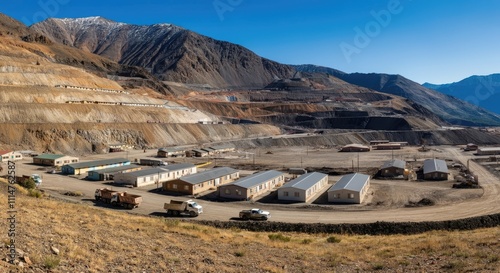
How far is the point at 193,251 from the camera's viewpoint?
16.1 meters

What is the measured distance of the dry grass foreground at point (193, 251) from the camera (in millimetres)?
12547

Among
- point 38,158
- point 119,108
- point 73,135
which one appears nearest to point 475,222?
point 38,158

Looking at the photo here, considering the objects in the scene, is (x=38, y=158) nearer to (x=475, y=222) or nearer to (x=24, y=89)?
(x=24, y=89)

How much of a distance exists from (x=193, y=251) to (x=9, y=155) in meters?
58.7

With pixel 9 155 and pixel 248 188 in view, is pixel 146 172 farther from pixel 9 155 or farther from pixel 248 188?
pixel 9 155

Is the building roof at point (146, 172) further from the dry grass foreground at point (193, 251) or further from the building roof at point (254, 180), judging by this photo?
the dry grass foreground at point (193, 251)

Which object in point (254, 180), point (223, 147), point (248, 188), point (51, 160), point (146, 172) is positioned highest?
point (223, 147)

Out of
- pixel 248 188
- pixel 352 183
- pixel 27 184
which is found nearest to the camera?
pixel 27 184

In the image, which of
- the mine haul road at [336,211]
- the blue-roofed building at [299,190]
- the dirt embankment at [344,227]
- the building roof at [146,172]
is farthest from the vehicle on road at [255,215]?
the building roof at [146,172]

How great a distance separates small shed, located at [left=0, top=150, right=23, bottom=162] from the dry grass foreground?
155ft

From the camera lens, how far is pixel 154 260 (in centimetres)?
1383

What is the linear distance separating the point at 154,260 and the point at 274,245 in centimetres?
712

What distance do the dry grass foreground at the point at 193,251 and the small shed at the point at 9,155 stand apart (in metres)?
47.4

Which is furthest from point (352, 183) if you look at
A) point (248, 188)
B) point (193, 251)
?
point (193, 251)
